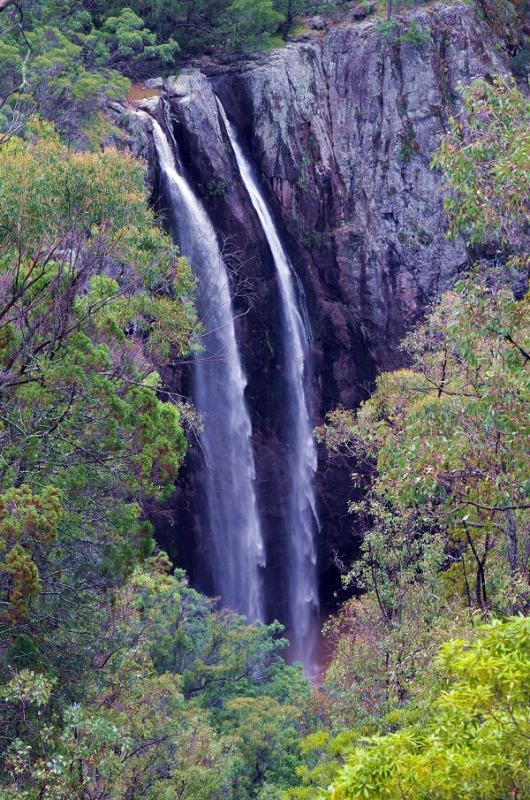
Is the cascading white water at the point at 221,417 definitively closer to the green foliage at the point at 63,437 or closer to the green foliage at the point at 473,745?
the green foliage at the point at 63,437

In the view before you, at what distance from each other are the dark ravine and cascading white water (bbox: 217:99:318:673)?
343 mm

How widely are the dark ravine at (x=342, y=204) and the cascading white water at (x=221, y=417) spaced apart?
92 centimetres

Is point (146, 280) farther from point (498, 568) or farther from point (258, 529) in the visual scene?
point (258, 529)

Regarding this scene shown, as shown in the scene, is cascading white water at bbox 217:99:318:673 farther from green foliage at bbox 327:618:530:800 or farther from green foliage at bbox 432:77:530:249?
green foliage at bbox 327:618:530:800

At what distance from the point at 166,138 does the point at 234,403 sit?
23.6ft

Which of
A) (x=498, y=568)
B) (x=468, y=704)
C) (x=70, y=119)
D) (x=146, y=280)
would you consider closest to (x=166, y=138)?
(x=70, y=119)

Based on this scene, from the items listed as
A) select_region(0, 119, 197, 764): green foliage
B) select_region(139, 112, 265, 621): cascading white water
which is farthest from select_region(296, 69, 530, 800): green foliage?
select_region(139, 112, 265, 621): cascading white water

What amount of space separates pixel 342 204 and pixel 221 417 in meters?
7.77

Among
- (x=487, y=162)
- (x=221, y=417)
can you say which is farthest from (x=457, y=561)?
(x=221, y=417)

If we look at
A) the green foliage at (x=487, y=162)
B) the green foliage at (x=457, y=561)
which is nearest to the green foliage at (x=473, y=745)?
the green foliage at (x=457, y=561)

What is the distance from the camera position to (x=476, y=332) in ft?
26.0

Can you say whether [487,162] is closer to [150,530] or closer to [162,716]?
[150,530]

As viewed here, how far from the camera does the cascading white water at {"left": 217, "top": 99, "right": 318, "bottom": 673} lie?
24.0 meters

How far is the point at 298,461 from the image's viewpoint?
24.6m
